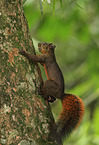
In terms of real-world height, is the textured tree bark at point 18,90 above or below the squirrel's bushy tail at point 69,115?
above

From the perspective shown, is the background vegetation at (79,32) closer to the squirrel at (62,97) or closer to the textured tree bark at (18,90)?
the squirrel at (62,97)

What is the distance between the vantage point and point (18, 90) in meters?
2.45

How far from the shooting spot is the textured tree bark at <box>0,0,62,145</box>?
231 centimetres

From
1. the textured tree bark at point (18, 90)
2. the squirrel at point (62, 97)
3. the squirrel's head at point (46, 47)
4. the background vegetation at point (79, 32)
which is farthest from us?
the background vegetation at point (79, 32)

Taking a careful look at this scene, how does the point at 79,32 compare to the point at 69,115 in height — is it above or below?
above

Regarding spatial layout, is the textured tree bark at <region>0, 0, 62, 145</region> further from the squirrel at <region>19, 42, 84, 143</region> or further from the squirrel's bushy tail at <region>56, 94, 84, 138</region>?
the squirrel's bushy tail at <region>56, 94, 84, 138</region>

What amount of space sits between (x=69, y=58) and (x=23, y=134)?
25.6 feet

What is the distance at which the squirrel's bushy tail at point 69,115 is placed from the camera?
2.93 meters

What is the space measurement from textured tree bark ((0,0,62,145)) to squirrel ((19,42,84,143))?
0.41 ft

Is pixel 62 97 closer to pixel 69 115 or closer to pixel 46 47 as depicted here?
pixel 69 115

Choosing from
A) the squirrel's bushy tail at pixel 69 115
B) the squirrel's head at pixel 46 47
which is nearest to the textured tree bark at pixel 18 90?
the squirrel's bushy tail at pixel 69 115

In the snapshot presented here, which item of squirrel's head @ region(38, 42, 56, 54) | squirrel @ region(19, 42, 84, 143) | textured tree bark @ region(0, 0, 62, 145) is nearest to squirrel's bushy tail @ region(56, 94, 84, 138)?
squirrel @ region(19, 42, 84, 143)

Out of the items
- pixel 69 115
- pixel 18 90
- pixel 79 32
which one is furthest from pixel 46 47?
pixel 79 32

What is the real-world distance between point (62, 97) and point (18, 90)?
1.15m
